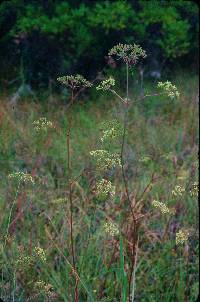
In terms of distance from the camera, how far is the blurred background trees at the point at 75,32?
5.57 m

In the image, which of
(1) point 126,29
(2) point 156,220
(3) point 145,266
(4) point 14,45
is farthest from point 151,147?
(4) point 14,45

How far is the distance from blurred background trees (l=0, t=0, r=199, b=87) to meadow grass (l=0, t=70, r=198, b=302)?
0.65m

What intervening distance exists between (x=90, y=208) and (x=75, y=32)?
289 centimetres

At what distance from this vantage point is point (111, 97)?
5.25 m

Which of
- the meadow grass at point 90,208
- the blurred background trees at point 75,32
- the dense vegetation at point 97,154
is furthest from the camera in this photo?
the blurred background trees at point 75,32

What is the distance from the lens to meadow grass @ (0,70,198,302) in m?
2.42

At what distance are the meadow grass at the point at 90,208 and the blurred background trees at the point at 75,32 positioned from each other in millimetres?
646

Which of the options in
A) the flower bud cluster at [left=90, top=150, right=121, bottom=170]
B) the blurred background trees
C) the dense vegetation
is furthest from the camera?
the blurred background trees

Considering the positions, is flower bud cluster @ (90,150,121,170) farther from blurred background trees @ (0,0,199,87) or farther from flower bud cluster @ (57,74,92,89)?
blurred background trees @ (0,0,199,87)

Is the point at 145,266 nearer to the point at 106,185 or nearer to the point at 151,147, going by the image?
the point at 106,185

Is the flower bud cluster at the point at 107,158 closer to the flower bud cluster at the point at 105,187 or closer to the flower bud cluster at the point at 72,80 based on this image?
the flower bud cluster at the point at 105,187

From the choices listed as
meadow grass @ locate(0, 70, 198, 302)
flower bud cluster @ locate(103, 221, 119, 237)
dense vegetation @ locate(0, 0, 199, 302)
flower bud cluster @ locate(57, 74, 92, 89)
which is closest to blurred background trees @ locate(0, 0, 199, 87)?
dense vegetation @ locate(0, 0, 199, 302)

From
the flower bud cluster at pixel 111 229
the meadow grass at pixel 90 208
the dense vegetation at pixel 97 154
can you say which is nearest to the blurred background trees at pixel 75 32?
the dense vegetation at pixel 97 154

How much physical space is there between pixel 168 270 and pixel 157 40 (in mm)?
3744
